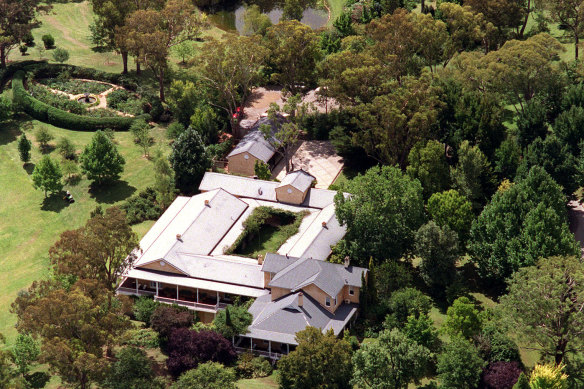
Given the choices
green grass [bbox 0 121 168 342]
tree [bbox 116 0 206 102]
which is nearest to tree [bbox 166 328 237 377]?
green grass [bbox 0 121 168 342]

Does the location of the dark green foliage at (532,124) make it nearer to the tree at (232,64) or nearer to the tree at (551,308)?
the tree at (551,308)

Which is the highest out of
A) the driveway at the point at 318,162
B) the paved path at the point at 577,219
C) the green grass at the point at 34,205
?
the paved path at the point at 577,219

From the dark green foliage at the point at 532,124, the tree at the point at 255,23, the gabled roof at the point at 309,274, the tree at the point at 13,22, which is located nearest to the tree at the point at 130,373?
the gabled roof at the point at 309,274

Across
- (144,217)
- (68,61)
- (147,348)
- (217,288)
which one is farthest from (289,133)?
(68,61)

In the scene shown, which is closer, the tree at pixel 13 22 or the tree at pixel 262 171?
the tree at pixel 262 171

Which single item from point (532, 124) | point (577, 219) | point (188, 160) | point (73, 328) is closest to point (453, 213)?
point (577, 219)
